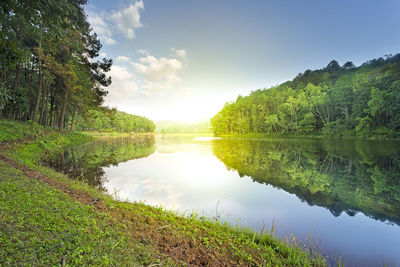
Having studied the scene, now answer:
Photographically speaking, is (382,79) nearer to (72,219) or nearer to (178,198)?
(178,198)

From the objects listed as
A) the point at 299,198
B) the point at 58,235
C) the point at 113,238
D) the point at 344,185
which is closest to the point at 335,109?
the point at 344,185

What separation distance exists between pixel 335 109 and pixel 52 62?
191 feet

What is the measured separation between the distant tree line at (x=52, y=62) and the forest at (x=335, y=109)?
43892 millimetres

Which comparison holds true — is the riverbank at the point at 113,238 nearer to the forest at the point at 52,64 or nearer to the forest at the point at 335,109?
the forest at the point at 52,64

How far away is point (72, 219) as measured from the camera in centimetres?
326

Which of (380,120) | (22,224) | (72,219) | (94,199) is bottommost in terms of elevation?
(94,199)

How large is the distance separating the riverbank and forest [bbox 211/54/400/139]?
39.8 metres

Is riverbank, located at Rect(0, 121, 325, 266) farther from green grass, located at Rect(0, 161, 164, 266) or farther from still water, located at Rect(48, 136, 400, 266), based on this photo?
still water, located at Rect(48, 136, 400, 266)

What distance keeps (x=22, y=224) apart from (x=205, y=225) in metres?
3.69

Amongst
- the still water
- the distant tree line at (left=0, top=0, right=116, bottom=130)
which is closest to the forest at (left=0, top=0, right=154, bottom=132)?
the distant tree line at (left=0, top=0, right=116, bottom=130)

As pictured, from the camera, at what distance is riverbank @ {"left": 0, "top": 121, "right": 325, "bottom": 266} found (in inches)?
89.7

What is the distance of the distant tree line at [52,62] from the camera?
16.9 ft

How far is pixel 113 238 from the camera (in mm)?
3004

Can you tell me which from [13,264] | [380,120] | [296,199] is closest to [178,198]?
[296,199]
